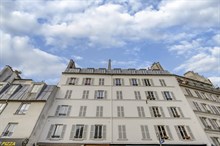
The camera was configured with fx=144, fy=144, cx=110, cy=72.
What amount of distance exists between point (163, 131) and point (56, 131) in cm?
1249

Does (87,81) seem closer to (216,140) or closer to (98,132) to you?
(98,132)

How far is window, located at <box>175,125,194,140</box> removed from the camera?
16.5 m

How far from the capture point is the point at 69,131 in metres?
16.5

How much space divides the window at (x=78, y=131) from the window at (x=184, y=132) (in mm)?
10970

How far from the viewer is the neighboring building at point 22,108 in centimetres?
1436

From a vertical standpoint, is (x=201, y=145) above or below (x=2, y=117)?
below

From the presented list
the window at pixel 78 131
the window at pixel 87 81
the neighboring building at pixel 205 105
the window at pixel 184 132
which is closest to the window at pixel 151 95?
the window at pixel 184 132

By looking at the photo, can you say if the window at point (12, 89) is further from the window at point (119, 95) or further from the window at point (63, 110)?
the window at point (119, 95)

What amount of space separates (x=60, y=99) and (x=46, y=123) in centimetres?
363

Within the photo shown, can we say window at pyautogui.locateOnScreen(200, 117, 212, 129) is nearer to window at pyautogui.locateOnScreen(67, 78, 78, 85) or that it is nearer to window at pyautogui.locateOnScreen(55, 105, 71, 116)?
window at pyautogui.locateOnScreen(55, 105, 71, 116)

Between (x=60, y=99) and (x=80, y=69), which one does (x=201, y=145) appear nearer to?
(x=60, y=99)

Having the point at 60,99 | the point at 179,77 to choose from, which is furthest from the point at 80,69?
the point at 179,77

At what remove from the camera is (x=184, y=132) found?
17.1 meters

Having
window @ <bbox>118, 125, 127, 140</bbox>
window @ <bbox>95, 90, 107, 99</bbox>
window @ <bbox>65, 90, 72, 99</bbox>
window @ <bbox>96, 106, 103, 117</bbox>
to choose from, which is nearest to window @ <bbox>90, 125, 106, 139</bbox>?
window @ <bbox>96, 106, 103, 117</bbox>
